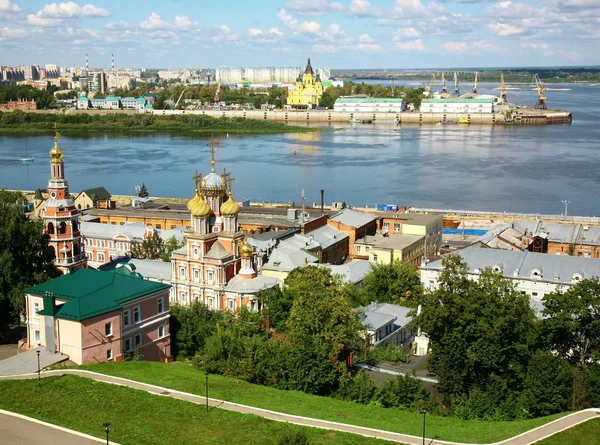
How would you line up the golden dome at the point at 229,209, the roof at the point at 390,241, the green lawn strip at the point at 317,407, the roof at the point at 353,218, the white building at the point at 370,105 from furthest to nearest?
1. the white building at the point at 370,105
2. the roof at the point at 353,218
3. the roof at the point at 390,241
4. the golden dome at the point at 229,209
5. the green lawn strip at the point at 317,407

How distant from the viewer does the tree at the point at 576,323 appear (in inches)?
419

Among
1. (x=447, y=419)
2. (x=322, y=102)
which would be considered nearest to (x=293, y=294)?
(x=447, y=419)

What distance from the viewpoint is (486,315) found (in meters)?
10.7

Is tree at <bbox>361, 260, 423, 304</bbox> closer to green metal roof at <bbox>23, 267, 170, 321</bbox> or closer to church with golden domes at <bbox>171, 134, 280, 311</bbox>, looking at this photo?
church with golden domes at <bbox>171, 134, 280, 311</bbox>

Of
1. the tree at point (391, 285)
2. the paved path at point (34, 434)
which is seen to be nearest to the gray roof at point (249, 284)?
the tree at point (391, 285)

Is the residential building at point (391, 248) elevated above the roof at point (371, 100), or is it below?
below

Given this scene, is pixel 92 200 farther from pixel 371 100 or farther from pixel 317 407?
pixel 371 100

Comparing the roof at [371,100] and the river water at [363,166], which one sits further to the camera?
the roof at [371,100]

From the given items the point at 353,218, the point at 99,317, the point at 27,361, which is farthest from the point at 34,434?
the point at 353,218

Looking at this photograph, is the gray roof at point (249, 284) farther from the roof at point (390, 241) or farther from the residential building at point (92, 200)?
the residential building at point (92, 200)

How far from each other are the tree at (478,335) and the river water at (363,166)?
20.4 m

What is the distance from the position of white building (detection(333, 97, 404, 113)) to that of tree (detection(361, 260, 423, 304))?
64876 millimetres

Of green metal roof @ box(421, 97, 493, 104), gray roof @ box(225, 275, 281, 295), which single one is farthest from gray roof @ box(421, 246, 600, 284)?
green metal roof @ box(421, 97, 493, 104)

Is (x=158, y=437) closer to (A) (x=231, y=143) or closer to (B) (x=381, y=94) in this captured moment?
(A) (x=231, y=143)
